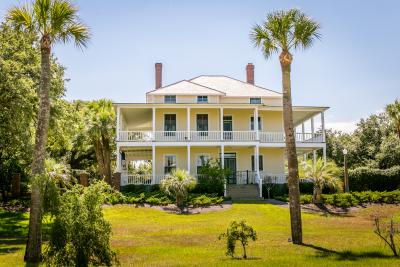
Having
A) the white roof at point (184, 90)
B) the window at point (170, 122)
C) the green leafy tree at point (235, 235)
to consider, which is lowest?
the green leafy tree at point (235, 235)

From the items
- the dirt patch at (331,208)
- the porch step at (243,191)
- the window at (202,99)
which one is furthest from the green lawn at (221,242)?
the window at (202,99)

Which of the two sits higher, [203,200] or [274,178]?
[274,178]

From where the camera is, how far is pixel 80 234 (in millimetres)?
10188

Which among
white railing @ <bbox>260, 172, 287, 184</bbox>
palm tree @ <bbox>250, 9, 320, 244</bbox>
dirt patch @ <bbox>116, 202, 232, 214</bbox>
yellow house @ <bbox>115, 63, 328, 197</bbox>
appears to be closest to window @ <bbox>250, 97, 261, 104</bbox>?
yellow house @ <bbox>115, 63, 328, 197</bbox>

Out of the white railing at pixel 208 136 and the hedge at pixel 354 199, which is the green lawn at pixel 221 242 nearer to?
the hedge at pixel 354 199

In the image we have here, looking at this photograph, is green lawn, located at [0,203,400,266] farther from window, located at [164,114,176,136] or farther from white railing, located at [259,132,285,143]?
window, located at [164,114,176,136]

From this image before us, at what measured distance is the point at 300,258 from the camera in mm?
12094

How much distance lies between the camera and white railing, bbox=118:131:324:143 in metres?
32.4

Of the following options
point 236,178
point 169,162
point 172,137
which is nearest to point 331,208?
point 236,178

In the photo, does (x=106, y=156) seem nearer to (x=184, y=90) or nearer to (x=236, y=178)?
(x=184, y=90)

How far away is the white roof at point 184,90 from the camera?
1393 inches

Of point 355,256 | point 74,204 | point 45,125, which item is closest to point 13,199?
point 45,125

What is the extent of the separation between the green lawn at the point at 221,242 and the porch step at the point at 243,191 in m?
4.80

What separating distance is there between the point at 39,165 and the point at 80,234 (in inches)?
121
